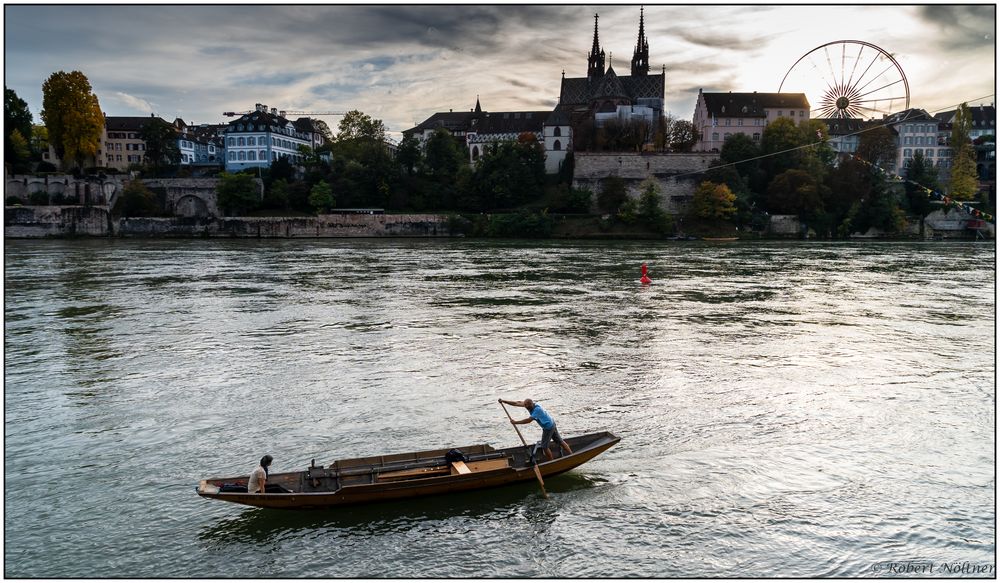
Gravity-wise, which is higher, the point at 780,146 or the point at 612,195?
the point at 780,146

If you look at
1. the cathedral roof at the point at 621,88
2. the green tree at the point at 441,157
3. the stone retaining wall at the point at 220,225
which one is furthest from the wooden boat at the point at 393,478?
the cathedral roof at the point at 621,88

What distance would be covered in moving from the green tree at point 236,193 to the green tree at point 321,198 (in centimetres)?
676

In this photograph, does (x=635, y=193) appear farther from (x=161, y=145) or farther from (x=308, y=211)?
(x=161, y=145)

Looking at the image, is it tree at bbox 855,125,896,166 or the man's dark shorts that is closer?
the man's dark shorts

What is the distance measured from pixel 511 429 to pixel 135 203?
251 ft

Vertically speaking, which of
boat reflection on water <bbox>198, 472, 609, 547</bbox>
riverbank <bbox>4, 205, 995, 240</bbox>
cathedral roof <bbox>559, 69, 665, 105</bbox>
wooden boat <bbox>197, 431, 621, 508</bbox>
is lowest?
boat reflection on water <bbox>198, 472, 609, 547</bbox>

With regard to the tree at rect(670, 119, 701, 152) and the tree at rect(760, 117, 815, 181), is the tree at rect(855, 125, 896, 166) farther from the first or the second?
the tree at rect(670, 119, 701, 152)

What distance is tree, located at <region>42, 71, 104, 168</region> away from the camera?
3022 inches

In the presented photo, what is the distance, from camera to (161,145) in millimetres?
91938

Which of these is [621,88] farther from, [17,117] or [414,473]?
[414,473]

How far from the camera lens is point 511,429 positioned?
14242 millimetres

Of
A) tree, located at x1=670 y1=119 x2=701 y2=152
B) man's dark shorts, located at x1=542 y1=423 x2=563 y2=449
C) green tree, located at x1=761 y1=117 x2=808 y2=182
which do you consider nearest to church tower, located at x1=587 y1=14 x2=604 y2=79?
tree, located at x1=670 y1=119 x2=701 y2=152

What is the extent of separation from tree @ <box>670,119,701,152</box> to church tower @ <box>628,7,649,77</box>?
1458 cm

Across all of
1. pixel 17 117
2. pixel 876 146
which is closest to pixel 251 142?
pixel 17 117
